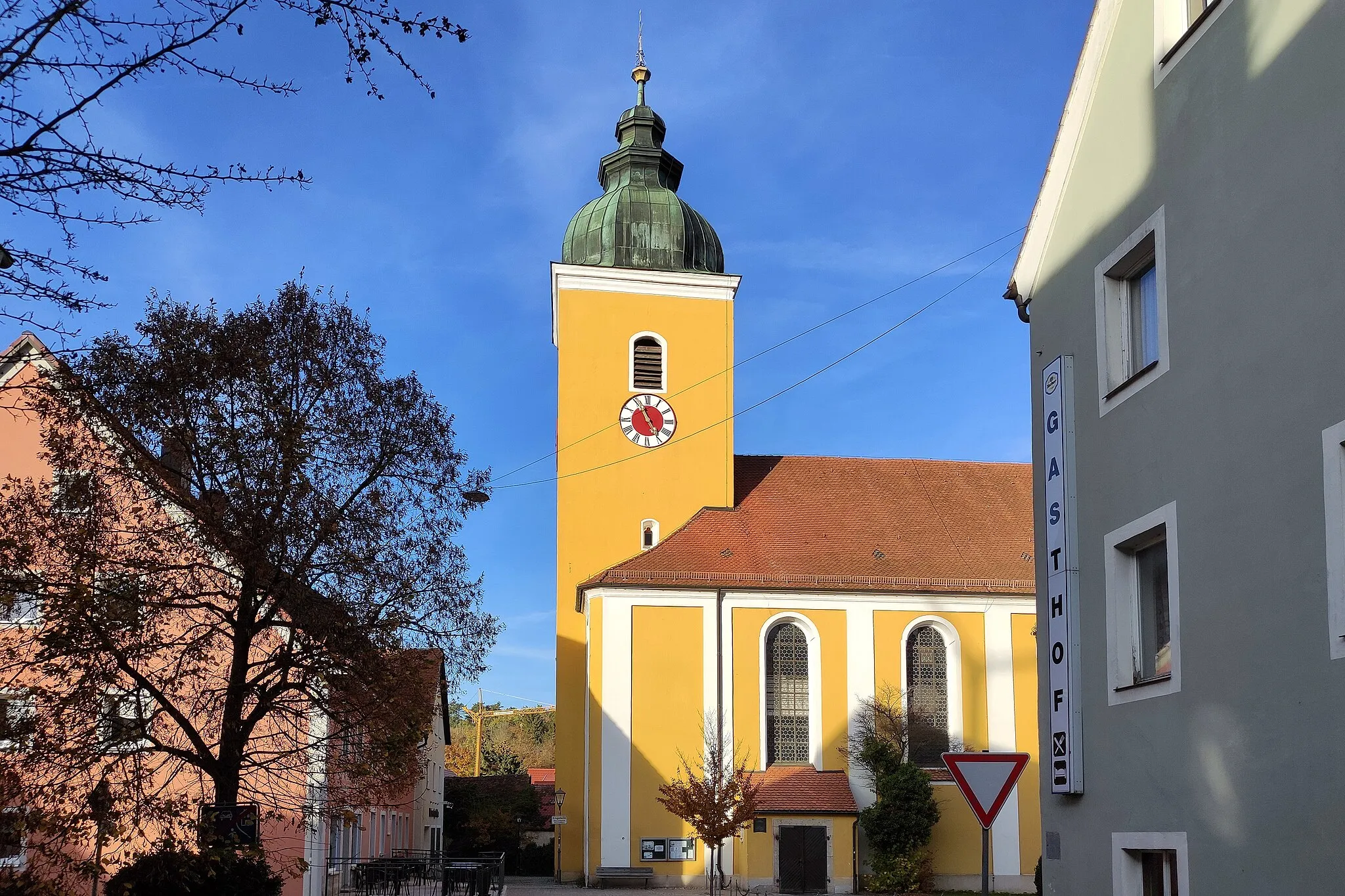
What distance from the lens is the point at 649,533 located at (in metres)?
39.1

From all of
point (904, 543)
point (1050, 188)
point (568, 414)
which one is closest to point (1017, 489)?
point (904, 543)

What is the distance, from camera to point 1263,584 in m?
9.00

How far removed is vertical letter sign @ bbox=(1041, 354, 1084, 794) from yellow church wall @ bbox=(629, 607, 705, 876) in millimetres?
22748

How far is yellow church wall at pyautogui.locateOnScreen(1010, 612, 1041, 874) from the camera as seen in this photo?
34.4 m

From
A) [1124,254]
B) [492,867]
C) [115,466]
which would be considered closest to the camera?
[1124,254]

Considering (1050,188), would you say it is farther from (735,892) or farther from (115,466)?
(735,892)

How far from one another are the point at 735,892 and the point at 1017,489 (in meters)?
16.2

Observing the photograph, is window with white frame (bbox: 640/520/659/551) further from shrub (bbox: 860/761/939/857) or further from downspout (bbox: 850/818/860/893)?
downspout (bbox: 850/818/860/893)

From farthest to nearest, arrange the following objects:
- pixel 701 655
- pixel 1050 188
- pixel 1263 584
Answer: pixel 701 655
pixel 1050 188
pixel 1263 584

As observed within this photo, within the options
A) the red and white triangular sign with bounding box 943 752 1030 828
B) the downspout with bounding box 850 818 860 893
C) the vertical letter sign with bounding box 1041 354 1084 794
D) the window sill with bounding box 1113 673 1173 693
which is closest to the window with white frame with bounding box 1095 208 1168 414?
the vertical letter sign with bounding box 1041 354 1084 794

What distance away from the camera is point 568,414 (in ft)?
129

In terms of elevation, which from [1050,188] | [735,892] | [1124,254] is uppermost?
[1050,188]

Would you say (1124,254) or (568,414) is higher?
(568,414)

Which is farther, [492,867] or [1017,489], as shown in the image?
[1017,489]
